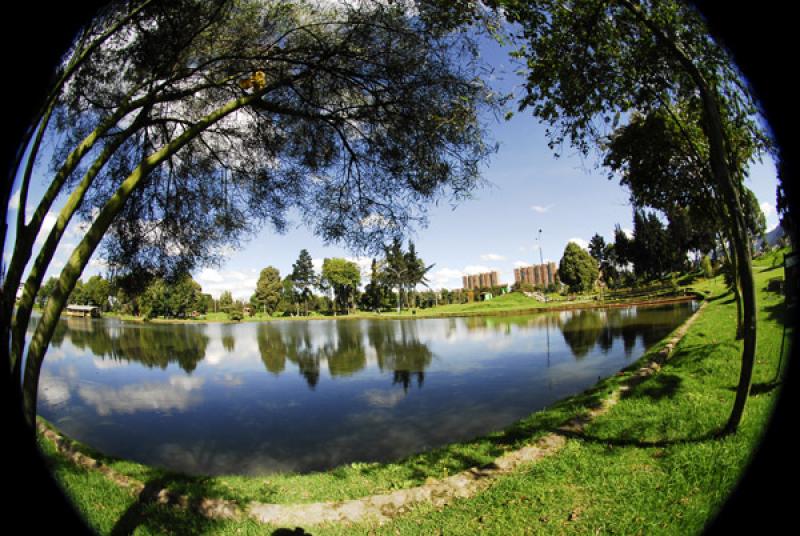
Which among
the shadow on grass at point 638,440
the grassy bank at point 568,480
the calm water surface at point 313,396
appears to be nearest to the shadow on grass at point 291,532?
the grassy bank at point 568,480

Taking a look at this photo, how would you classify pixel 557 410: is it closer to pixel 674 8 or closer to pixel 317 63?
pixel 674 8

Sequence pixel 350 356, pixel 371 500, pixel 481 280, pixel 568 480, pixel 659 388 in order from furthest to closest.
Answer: pixel 481 280 < pixel 350 356 < pixel 659 388 < pixel 371 500 < pixel 568 480

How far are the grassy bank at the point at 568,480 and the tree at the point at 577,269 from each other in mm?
67979

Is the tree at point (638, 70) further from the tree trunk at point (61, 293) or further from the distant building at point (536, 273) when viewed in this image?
the distant building at point (536, 273)

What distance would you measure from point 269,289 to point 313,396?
246 feet

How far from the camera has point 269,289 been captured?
8275 cm

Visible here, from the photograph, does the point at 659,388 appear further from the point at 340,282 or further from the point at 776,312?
the point at 340,282

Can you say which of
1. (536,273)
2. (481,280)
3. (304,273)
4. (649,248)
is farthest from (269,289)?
(649,248)

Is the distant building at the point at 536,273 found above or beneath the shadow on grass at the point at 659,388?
above

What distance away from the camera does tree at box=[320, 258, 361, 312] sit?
60312mm

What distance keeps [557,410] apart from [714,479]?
13.7 ft

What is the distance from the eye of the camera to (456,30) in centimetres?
370

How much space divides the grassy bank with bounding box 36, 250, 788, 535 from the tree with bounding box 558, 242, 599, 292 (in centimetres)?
6798

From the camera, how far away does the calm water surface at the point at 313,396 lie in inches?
336
